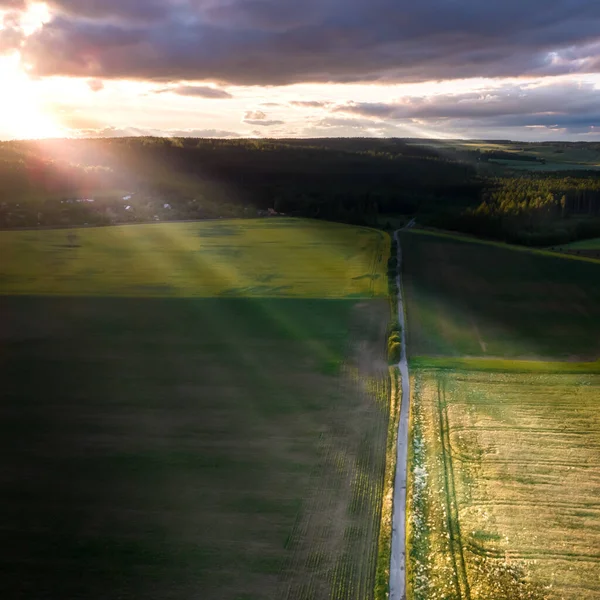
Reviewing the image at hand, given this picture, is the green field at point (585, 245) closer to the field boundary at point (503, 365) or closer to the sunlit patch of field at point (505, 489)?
the field boundary at point (503, 365)

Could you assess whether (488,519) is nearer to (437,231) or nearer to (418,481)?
(418,481)

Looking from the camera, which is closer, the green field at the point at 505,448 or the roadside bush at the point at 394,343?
the green field at the point at 505,448

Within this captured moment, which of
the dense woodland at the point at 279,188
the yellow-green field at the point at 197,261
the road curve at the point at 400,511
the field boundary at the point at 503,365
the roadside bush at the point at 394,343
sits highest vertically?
the dense woodland at the point at 279,188

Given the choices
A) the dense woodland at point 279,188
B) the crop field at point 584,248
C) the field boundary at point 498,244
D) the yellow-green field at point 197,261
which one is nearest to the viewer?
the yellow-green field at point 197,261

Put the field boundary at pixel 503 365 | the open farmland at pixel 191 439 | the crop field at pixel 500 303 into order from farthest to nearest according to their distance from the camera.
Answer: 1. the crop field at pixel 500 303
2. the field boundary at pixel 503 365
3. the open farmland at pixel 191 439

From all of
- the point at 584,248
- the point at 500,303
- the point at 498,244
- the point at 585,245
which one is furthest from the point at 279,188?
the point at 500,303

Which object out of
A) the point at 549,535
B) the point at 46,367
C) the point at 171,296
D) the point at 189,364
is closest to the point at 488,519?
the point at 549,535

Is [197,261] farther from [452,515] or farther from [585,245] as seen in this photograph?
[452,515]

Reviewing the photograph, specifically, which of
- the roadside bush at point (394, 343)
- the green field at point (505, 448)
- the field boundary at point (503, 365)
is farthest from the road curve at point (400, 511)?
the field boundary at point (503, 365)
